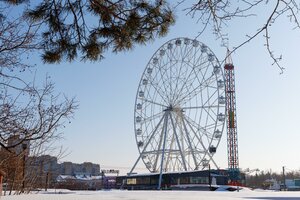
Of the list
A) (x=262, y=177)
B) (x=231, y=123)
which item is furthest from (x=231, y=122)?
(x=262, y=177)

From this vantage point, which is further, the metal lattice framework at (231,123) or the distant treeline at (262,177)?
the distant treeline at (262,177)

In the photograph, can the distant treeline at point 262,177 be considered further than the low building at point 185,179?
Yes

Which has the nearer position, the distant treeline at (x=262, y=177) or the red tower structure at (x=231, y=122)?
the red tower structure at (x=231, y=122)

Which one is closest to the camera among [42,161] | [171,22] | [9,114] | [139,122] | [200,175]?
[171,22]

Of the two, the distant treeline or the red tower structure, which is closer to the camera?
the red tower structure

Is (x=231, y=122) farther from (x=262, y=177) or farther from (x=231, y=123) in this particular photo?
(x=262, y=177)

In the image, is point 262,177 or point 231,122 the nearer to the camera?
point 231,122

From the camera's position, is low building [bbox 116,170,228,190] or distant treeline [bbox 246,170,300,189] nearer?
low building [bbox 116,170,228,190]

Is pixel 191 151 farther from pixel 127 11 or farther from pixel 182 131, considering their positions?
pixel 127 11

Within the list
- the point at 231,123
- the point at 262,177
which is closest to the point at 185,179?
the point at 231,123

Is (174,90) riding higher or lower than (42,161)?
higher

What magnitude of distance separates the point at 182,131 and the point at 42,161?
26.3 m

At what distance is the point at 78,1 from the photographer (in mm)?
6449

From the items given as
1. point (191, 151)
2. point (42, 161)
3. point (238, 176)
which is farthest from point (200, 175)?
point (42, 161)
